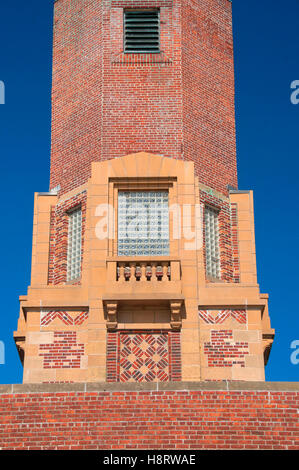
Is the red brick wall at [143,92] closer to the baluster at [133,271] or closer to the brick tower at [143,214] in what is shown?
the brick tower at [143,214]

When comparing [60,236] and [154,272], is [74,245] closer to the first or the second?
[60,236]

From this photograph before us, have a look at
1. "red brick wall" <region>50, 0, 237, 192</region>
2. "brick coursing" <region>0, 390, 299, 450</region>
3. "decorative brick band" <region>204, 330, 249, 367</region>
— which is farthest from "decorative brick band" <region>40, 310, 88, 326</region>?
"brick coursing" <region>0, 390, 299, 450</region>

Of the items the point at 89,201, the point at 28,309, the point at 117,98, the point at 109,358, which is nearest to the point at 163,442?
the point at 109,358

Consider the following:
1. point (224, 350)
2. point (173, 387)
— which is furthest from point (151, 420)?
point (224, 350)

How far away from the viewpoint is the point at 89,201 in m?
29.7

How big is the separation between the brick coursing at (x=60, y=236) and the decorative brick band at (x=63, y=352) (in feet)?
6.06

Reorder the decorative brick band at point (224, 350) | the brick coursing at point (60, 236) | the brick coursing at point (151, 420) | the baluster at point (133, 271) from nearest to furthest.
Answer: the brick coursing at point (151, 420)
the decorative brick band at point (224, 350)
the baluster at point (133, 271)
the brick coursing at point (60, 236)

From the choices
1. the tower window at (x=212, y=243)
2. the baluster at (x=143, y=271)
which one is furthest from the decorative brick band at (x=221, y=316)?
the baluster at (x=143, y=271)

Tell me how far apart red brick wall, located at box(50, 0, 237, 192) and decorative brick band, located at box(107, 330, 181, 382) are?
16.7 feet

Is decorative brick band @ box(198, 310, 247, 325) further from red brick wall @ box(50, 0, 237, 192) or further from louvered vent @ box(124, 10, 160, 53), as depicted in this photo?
louvered vent @ box(124, 10, 160, 53)

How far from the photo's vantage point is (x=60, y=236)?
30344 millimetres

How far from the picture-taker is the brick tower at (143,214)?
2769 centimetres

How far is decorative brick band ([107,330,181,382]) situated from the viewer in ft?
89.1

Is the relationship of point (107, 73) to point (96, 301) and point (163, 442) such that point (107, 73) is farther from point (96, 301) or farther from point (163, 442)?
point (163, 442)
